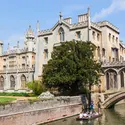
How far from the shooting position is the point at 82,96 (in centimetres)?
3806

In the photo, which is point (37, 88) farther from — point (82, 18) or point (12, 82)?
point (12, 82)

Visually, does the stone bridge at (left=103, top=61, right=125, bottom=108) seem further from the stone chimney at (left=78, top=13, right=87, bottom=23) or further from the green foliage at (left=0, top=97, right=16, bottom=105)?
the green foliage at (left=0, top=97, right=16, bottom=105)

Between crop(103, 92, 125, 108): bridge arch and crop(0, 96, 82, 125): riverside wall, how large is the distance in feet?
21.8

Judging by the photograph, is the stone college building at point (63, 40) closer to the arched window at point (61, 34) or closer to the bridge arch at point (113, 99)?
the arched window at point (61, 34)

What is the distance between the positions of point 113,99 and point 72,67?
914cm

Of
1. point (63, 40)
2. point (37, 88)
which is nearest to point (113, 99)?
point (37, 88)

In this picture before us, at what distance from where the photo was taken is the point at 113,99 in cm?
3991

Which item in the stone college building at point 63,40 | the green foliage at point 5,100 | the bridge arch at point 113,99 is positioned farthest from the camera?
the stone college building at point 63,40

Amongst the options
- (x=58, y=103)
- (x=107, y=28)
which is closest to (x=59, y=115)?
(x=58, y=103)

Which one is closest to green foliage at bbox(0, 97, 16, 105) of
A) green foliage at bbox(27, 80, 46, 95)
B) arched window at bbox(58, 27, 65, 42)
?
green foliage at bbox(27, 80, 46, 95)

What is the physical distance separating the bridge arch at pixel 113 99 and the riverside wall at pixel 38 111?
6.64 meters

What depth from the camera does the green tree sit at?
121 feet

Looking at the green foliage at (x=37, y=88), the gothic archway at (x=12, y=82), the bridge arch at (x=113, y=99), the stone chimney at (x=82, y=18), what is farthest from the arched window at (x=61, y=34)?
the gothic archway at (x=12, y=82)

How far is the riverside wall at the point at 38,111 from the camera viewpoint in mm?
23172
